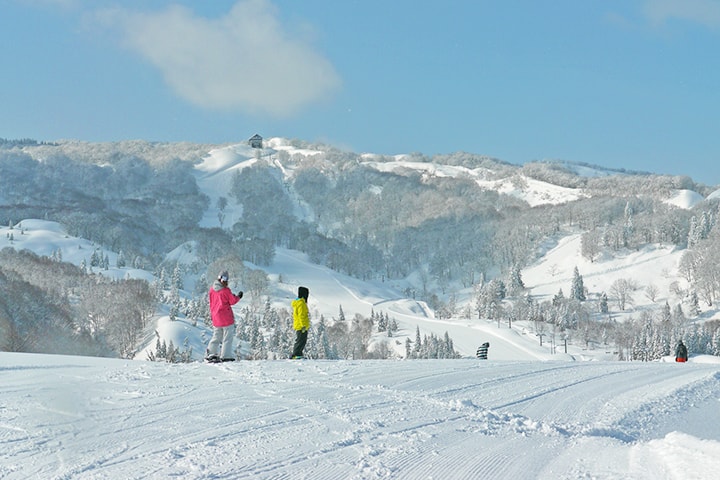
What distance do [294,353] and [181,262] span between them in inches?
7600

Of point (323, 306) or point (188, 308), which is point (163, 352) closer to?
point (188, 308)

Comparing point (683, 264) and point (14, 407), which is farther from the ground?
point (683, 264)

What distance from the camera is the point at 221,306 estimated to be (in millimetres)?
13461

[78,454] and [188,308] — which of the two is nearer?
[78,454]

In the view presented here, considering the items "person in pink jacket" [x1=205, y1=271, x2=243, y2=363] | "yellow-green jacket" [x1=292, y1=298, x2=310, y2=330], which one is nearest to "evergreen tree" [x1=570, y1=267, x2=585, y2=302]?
"yellow-green jacket" [x1=292, y1=298, x2=310, y2=330]

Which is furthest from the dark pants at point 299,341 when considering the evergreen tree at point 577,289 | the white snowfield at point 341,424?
the evergreen tree at point 577,289

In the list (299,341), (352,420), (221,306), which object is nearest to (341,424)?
(352,420)

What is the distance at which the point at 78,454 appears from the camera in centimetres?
515

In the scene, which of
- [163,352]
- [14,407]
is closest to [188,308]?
[163,352]

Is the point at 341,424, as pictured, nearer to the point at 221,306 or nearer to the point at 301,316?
the point at 221,306

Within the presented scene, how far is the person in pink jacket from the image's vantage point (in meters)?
13.4

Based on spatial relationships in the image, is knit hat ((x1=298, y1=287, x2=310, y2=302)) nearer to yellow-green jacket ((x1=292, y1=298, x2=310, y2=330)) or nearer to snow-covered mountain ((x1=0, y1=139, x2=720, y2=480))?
yellow-green jacket ((x1=292, y1=298, x2=310, y2=330))

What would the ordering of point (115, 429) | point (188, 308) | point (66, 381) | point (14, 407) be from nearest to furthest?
point (115, 429), point (14, 407), point (66, 381), point (188, 308)

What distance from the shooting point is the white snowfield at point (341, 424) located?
16.4 ft
